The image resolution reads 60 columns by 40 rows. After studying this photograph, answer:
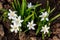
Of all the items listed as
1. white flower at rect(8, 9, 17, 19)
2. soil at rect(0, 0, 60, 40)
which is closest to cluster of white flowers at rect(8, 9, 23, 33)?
white flower at rect(8, 9, 17, 19)

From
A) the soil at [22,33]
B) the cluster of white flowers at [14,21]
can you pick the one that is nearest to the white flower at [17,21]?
the cluster of white flowers at [14,21]

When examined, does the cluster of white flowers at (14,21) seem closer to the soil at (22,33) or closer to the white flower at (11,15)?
the white flower at (11,15)

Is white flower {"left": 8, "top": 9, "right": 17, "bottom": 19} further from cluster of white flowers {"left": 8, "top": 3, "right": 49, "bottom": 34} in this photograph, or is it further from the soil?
the soil

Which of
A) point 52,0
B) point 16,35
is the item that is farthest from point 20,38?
point 52,0

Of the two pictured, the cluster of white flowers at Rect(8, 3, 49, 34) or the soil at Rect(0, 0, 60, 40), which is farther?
the soil at Rect(0, 0, 60, 40)

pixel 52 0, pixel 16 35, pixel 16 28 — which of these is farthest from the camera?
pixel 52 0

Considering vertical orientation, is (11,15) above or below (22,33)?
above

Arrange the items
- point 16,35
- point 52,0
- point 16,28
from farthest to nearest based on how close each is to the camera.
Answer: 1. point 52,0
2. point 16,35
3. point 16,28

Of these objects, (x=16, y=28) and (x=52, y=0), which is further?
(x=52, y=0)

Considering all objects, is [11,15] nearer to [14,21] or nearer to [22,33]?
[14,21]

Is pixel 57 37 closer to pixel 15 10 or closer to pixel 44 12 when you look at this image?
pixel 44 12

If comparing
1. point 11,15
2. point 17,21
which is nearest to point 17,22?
point 17,21
